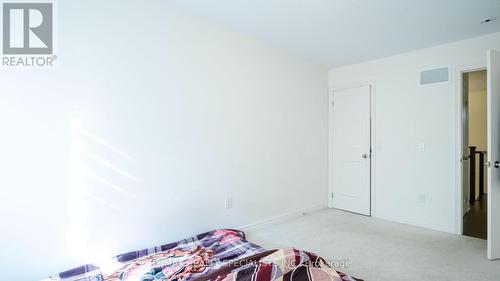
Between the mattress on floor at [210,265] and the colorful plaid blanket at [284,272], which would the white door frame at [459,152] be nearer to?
the mattress on floor at [210,265]

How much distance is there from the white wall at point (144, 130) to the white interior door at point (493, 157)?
2185 mm

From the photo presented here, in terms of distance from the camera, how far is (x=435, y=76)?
129 inches

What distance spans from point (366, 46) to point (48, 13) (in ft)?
11.4

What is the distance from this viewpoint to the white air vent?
→ 3.19m

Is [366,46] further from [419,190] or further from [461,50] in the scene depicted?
[419,190]

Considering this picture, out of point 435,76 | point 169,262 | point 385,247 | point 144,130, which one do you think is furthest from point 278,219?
point 435,76

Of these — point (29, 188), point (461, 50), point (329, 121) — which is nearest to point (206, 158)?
point (29, 188)

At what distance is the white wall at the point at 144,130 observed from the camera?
5.62 feet

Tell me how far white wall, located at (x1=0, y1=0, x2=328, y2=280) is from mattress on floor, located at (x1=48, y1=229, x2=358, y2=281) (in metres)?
0.14

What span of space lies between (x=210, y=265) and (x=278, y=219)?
1.74 m

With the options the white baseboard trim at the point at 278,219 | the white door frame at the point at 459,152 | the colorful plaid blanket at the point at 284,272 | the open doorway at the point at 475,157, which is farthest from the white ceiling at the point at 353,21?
the white baseboard trim at the point at 278,219

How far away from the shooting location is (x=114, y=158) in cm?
206

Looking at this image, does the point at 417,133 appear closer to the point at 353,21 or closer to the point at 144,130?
the point at 353,21

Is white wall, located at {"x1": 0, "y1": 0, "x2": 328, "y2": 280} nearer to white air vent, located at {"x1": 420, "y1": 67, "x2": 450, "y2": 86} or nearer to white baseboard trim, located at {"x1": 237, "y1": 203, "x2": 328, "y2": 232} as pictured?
white baseboard trim, located at {"x1": 237, "y1": 203, "x2": 328, "y2": 232}
